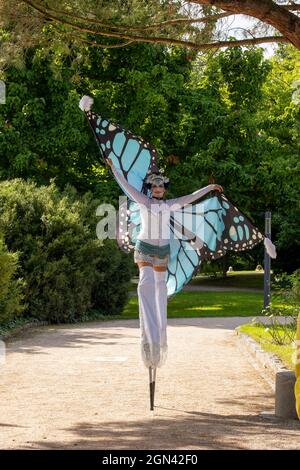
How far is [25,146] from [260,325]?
1292 cm

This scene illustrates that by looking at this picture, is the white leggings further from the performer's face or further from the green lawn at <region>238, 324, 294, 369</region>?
the green lawn at <region>238, 324, 294, 369</region>

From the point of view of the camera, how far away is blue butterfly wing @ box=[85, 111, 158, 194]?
1043 centimetres

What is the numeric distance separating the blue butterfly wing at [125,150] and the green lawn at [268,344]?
2919mm

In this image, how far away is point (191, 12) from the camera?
1345cm

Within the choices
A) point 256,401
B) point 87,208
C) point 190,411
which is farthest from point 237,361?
point 87,208

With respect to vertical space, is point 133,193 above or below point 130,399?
above

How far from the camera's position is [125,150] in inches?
416

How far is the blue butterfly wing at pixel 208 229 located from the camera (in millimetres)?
10766

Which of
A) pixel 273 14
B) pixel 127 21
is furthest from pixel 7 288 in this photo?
pixel 273 14

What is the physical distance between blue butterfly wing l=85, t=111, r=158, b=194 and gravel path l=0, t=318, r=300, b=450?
8.02 ft

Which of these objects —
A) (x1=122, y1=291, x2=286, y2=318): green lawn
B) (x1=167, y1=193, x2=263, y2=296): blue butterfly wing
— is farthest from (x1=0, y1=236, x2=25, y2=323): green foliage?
(x1=122, y1=291, x2=286, y2=318): green lawn

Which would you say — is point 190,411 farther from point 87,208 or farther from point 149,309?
point 87,208

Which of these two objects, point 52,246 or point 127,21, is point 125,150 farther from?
point 52,246

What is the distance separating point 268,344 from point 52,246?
831 centimetres
